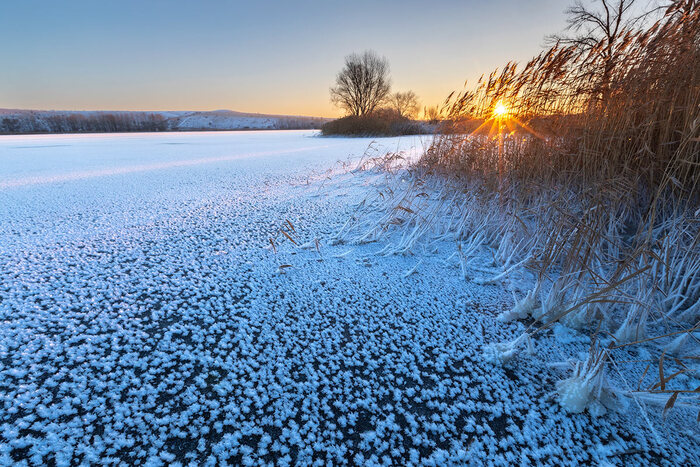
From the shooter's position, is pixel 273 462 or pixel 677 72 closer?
pixel 273 462

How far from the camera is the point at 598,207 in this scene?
2.77 feet

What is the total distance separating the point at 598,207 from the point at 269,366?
39.7 inches

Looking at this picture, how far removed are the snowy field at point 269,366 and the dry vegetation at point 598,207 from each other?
0.28ft

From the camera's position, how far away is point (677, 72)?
1.08 meters

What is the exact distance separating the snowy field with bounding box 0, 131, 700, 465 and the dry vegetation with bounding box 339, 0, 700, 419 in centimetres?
9

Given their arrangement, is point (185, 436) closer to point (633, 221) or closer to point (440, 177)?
point (633, 221)

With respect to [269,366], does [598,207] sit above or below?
above

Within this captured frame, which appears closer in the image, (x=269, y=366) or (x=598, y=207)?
(x=269, y=366)

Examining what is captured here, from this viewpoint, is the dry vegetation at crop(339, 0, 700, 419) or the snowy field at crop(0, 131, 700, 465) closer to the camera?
the snowy field at crop(0, 131, 700, 465)

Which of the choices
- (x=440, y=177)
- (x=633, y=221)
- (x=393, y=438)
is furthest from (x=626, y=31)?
(x=393, y=438)

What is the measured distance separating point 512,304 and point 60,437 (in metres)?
1.09

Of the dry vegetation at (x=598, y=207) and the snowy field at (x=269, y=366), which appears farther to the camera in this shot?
the dry vegetation at (x=598, y=207)

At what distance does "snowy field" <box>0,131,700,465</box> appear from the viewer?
19.0 inches

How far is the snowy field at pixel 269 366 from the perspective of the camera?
0.48 m
